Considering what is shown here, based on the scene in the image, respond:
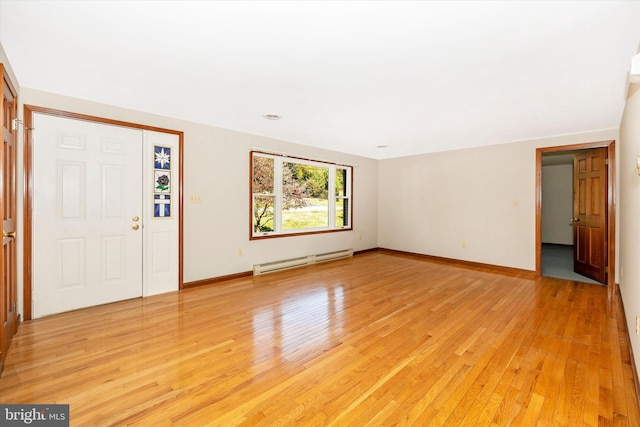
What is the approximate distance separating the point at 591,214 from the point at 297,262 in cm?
506

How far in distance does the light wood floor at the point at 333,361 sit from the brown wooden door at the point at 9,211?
260 millimetres

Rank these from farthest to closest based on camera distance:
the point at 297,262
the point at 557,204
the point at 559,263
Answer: the point at 557,204 → the point at 559,263 → the point at 297,262

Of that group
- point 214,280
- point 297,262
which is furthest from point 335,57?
point 297,262

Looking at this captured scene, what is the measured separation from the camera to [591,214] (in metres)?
4.79

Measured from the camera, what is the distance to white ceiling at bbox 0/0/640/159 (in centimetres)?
179

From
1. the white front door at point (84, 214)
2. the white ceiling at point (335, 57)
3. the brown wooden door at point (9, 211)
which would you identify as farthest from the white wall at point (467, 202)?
the brown wooden door at point (9, 211)

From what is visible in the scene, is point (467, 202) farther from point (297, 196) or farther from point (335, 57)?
point (335, 57)

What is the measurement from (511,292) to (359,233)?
347 cm

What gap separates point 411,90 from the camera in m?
2.95

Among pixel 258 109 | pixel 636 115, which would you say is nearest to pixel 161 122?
pixel 258 109

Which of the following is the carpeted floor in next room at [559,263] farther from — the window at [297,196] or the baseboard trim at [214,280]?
the baseboard trim at [214,280]

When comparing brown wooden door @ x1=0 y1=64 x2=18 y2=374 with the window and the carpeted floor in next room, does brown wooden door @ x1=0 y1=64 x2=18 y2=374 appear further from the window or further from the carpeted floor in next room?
the carpeted floor in next room

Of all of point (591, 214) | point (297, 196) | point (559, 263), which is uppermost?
point (297, 196)

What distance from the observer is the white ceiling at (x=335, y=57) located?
1792 mm
